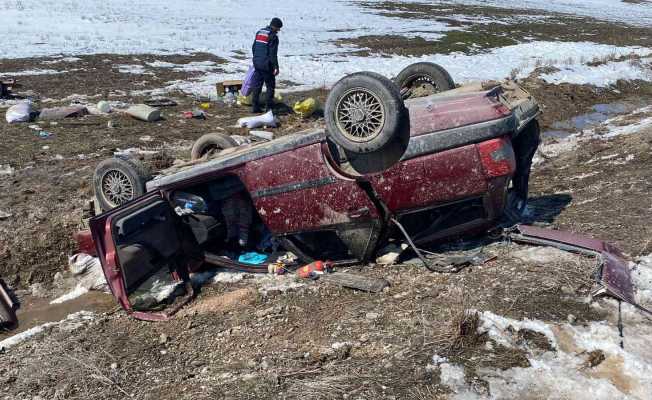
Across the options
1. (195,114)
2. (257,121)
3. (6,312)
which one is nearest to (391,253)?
(6,312)

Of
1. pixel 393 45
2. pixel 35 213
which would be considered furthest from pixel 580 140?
pixel 393 45

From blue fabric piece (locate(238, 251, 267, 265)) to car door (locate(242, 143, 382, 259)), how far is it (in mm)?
505

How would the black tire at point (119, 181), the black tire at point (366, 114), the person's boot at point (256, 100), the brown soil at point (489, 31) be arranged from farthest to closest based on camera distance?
the brown soil at point (489, 31) → the person's boot at point (256, 100) → the black tire at point (119, 181) → the black tire at point (366, 114)

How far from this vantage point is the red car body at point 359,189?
402 centimetres

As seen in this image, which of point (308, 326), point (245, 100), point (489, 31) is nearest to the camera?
point (308, 326)

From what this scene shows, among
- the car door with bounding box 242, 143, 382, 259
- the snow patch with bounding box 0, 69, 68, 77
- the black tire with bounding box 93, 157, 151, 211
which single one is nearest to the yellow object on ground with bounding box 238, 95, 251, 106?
the snow patch with bounding box 0, 69, 68, 77

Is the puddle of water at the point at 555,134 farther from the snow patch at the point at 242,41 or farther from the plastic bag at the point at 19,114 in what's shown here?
the plastic bag at the point at 19,114

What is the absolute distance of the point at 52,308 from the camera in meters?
4.97

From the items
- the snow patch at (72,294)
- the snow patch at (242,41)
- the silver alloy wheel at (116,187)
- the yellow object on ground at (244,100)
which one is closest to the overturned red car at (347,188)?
the silver alloy wheel at (116,187)

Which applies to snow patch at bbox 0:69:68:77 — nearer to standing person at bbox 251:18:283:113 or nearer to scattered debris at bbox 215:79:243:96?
scattered debris at bbox 215:79:243:96

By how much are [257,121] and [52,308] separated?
230 inches

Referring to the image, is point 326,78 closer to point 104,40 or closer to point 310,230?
point 104,40

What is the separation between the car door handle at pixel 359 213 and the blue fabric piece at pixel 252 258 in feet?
3.75

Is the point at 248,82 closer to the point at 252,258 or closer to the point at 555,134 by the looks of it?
the point at 555,134
